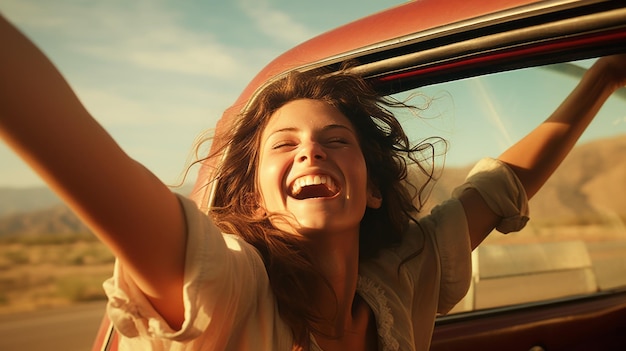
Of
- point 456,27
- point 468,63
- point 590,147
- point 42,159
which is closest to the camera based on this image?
point 42,159

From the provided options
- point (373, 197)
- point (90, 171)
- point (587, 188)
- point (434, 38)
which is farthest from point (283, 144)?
point (587, 188)

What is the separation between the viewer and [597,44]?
4.29ft

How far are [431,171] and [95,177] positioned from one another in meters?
1.26

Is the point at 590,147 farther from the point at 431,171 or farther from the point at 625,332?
the point at 625,332

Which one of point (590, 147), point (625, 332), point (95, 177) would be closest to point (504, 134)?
point (590, 147)

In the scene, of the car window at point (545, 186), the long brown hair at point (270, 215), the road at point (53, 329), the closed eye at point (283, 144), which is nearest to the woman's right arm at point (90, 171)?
the long brown hair at point (270, 215)

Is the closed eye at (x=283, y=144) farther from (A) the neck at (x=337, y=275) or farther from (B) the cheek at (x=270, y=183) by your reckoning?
(A) the neck at (x=337, y=275)

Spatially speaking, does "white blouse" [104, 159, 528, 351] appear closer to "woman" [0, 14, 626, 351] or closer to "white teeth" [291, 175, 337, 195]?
"woman" [0, 14, 626, 351]

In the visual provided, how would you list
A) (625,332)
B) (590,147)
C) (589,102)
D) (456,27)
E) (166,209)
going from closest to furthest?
(166,209) < (456,27) < (589,102) < (590,147) < (625,332)

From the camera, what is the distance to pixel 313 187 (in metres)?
1.27

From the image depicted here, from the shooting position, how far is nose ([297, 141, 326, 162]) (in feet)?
4.10

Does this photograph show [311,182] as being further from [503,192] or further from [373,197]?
[503,192]

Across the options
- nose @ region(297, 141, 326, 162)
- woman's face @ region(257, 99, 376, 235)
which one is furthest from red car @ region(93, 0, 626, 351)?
nose @ region(297, 141, 326, 162)

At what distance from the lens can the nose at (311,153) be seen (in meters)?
1.25
